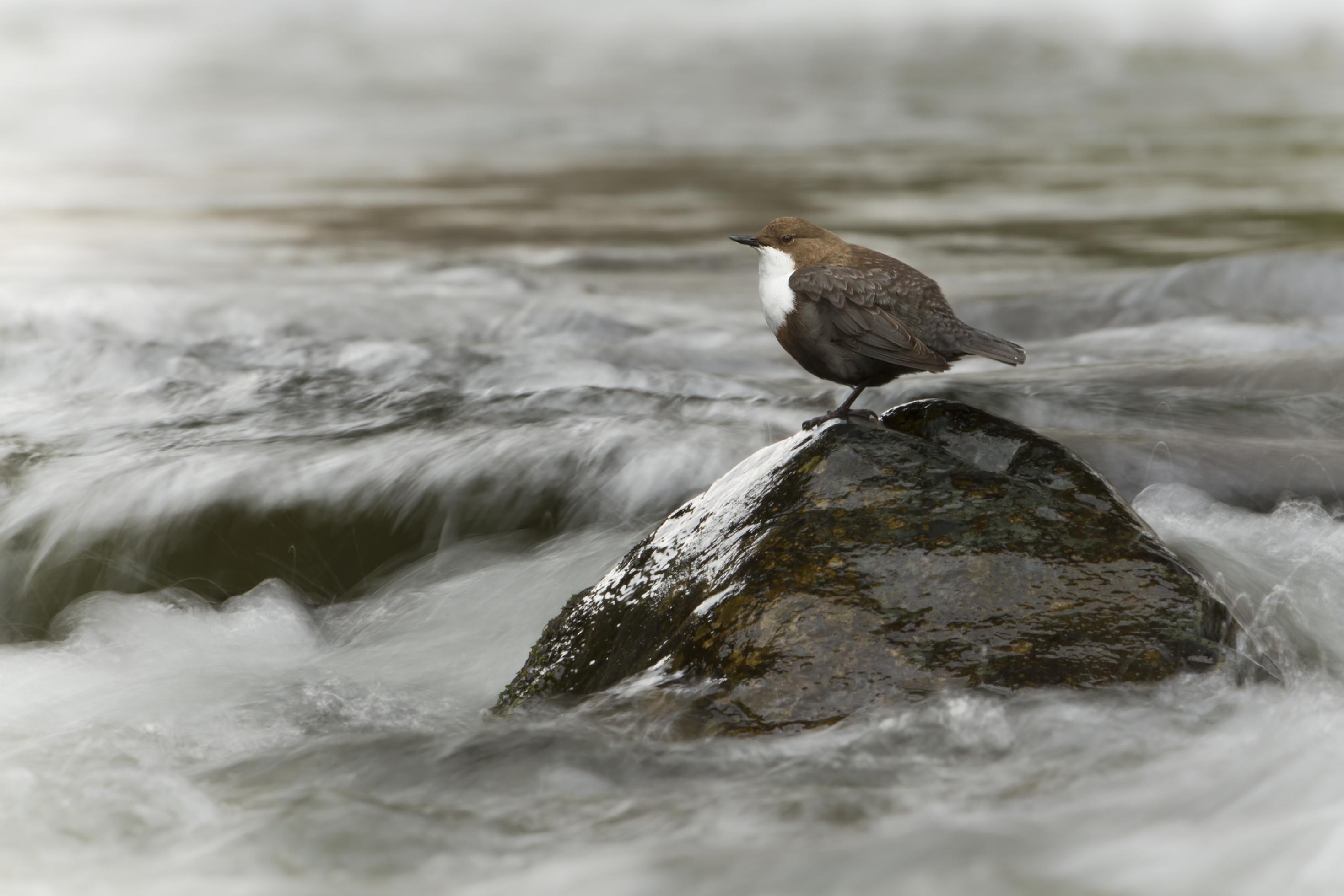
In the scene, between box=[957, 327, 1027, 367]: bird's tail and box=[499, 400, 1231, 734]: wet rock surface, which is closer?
box=[499, 400, 1231, 734]: wet rock surface

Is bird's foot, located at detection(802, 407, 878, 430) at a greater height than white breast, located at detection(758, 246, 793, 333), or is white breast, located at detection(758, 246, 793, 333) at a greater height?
white breast, located at detection(758, 246, 793, 333)

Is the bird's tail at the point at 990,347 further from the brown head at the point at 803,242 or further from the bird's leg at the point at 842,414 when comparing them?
the brown head at the point at 803,242

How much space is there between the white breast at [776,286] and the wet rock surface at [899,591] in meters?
0.39

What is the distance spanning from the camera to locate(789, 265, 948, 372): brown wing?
343 centimetres

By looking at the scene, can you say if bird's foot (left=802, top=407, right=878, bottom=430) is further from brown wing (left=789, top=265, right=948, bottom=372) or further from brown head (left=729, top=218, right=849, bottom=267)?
brown head (left=729, top=218, right=849, bottom=267)

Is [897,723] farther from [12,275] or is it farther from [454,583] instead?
[12,275]

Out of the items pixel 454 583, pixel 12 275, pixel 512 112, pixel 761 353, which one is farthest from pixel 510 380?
pixel 512 112

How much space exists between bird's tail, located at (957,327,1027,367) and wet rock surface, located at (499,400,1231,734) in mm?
237

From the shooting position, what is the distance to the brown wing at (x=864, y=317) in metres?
3.43

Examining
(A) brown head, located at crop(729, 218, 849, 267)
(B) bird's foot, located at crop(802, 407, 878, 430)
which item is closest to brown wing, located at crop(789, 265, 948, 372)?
(A) brown head, located at crop(729, 218, 849, 267)

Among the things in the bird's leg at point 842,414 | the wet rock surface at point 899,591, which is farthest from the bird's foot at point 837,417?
the wet rock surface at point 899,591

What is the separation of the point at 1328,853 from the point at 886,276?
1.89m

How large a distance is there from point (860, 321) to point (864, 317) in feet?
0.06

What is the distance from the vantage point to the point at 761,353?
29.0 ft
